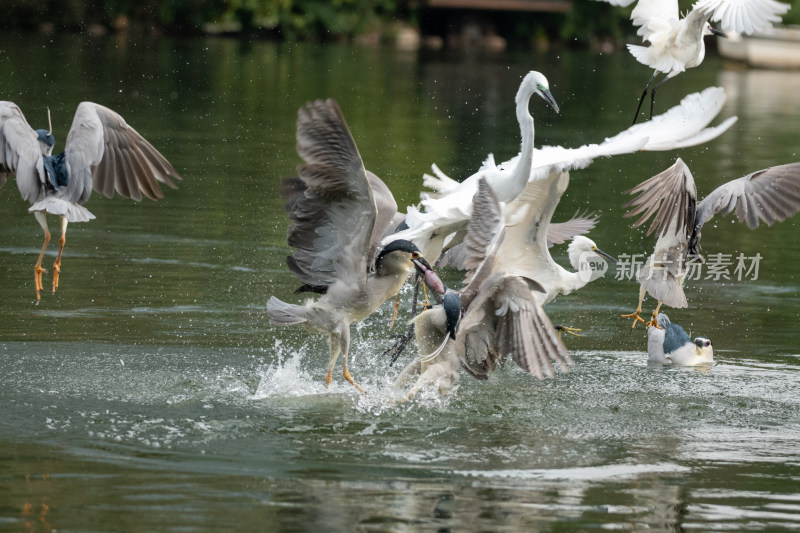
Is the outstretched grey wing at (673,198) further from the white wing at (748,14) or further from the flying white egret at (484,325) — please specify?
the flying white egret at (484,325)

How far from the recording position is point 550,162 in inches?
357

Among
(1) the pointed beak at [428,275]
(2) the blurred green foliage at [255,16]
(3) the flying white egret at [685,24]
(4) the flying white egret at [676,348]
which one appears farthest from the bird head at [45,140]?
(2) the blurred green foliage at [255,16]

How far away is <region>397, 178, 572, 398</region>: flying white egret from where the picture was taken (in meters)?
7.65

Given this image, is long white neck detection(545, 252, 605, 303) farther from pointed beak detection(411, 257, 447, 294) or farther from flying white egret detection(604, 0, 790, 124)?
pointed beak detection(411, 257, 447, 294)

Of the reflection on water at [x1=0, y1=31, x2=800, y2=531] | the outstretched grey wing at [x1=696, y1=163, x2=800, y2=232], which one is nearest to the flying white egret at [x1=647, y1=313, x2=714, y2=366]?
the reflection on water at [x1=0, y1=31, x2=800, y2=531]

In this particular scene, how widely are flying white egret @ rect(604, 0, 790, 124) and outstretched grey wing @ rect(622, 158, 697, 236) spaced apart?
1.62 feet

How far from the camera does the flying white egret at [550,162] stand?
29.2 feet

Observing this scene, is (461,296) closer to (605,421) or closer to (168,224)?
(605,421)

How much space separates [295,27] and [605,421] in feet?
147

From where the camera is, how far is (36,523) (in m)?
5.72

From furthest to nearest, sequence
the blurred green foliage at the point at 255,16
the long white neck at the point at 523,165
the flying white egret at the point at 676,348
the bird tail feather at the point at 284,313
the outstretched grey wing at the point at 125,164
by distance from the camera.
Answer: the blurred green foliage at the point at 255,16 < the outstretched grey wing at the point at 125,164 < the flying white egret at the point at 676,348 < the long white neck at the point at 523,165 < the bird tail feather at the point at 284,313

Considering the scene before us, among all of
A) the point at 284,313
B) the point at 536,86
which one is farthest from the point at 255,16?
the point at 284,313

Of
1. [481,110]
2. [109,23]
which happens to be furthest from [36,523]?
[109,23]

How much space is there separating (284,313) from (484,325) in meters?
1.29
